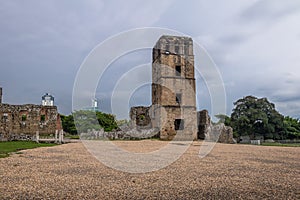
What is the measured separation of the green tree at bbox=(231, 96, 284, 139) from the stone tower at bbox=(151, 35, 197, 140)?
16194mm

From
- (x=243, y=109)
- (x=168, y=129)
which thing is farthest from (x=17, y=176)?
(x=243, y=109)

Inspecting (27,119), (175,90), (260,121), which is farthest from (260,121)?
(27,119)

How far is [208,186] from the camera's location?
5.50 m

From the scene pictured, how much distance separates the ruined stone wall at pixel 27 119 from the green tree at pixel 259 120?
26.9 metres

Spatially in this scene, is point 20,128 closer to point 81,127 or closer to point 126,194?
point 81,127

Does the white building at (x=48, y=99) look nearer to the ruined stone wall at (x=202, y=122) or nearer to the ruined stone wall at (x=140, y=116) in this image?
the ruined stone wall at (x=140, y=116)

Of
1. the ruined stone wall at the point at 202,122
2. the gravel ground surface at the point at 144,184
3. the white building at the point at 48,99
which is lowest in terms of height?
the gravel ground surface at the point at 144,184

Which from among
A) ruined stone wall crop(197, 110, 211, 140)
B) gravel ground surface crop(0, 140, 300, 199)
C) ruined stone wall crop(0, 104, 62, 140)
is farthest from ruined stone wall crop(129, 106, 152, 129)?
gravel ground surface crop(0, 140, 300, 199)

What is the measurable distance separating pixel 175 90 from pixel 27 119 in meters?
15.9

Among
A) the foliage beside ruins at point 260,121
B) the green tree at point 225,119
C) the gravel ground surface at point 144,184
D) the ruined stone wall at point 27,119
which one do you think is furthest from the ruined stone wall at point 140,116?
the gravel ground surface at point 144,184

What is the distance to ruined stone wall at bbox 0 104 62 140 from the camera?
2891 centimetres

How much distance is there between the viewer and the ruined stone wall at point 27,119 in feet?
94.8

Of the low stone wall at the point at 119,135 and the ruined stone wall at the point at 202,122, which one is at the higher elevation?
the ruined stone wall at the point at 202,122

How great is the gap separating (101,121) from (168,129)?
22.8m
